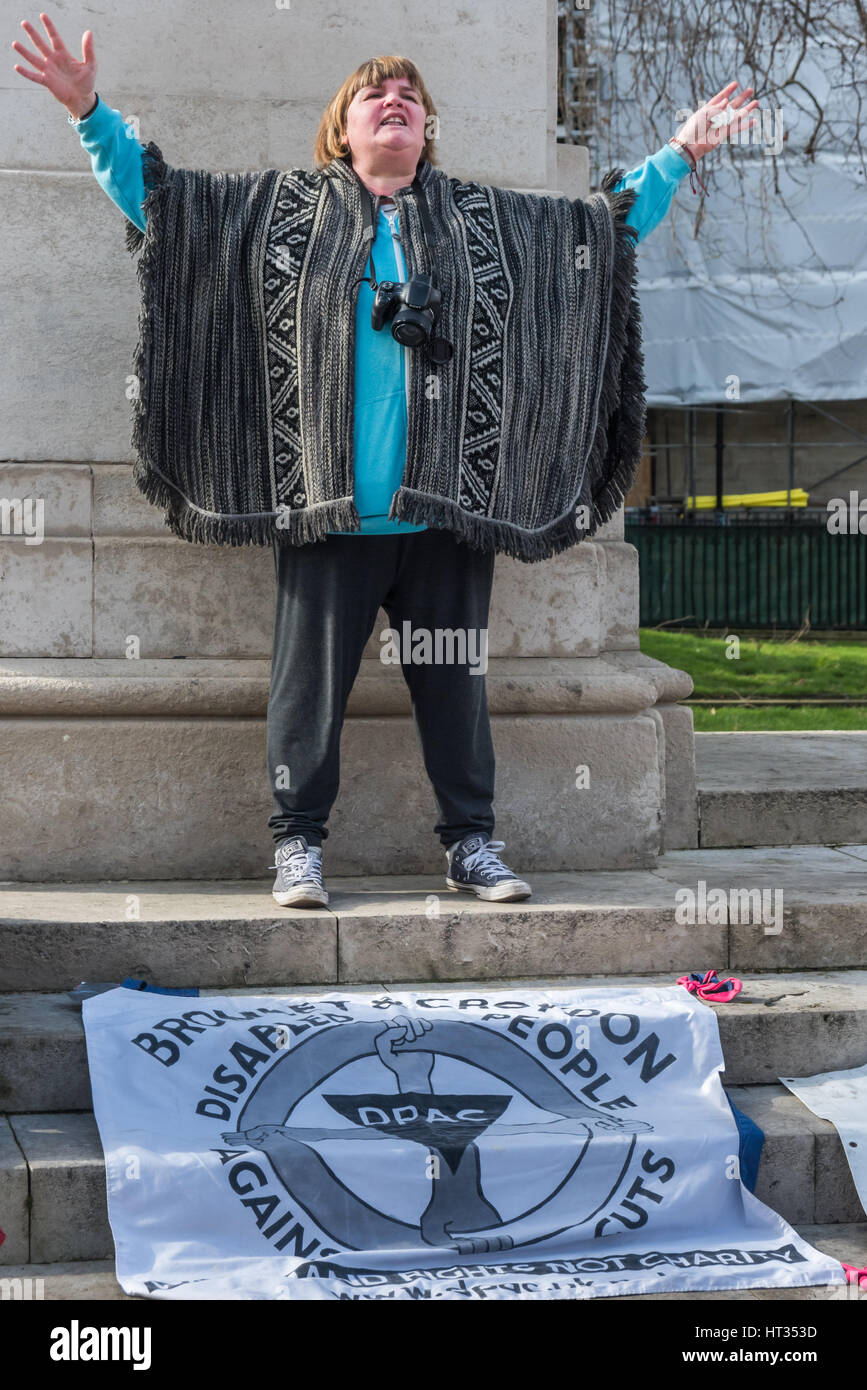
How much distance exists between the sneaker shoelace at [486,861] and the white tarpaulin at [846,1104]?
0.92m

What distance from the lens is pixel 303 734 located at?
14.1 ft

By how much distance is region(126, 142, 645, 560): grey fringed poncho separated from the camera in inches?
167

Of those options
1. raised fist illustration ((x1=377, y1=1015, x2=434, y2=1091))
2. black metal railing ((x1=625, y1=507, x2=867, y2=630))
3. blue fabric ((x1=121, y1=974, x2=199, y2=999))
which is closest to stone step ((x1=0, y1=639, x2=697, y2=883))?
blue fabric ((x1=121, y1=974, x2=199, y2=999))

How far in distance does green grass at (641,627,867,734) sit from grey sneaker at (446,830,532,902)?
3.99 m

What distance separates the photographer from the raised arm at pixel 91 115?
3926mm

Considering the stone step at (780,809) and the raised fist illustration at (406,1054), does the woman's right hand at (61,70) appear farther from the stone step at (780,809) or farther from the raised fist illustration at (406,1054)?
the stone step at (780,809)

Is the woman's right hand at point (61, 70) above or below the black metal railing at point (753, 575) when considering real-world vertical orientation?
above

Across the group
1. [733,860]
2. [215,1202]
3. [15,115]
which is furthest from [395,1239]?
[15,115]

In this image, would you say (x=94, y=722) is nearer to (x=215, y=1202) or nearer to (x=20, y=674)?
(x=20, y=674)

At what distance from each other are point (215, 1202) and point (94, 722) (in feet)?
5.79

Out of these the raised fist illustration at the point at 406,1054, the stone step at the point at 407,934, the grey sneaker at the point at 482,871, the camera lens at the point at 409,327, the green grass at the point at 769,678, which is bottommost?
the raised fist illustration at the point at 406,1054

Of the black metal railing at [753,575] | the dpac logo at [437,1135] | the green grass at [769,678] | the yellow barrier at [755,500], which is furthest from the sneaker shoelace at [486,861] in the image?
the yellow barrier at [755,500]

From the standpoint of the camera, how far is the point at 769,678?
432 inches

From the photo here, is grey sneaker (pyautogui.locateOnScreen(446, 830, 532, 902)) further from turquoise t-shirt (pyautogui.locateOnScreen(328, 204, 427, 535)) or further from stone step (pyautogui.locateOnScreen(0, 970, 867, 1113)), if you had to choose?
turquoise t-shirt (pyautogui.locateOnScreen(328, 204, 427, 535))
